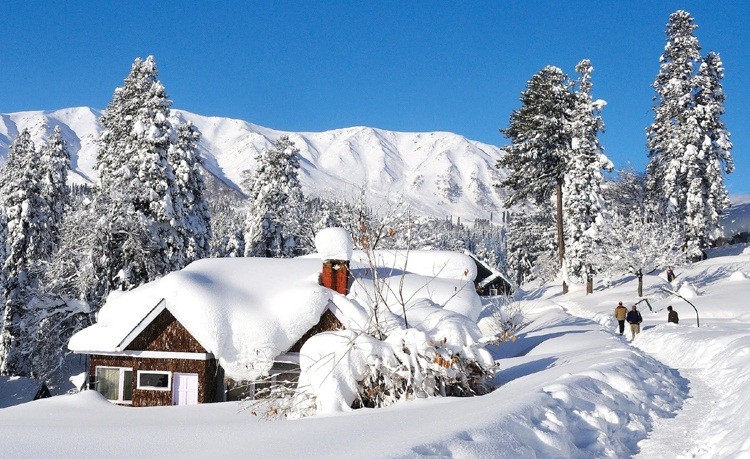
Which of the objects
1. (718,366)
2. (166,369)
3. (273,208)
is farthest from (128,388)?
(273,208)

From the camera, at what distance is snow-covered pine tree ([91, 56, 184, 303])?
28.4 m

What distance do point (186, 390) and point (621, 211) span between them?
180ft

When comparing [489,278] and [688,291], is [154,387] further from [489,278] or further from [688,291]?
[688,291]

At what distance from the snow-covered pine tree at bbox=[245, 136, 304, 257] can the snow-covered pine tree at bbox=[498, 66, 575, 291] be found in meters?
16.4

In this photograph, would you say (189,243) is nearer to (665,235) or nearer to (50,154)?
(50,154)

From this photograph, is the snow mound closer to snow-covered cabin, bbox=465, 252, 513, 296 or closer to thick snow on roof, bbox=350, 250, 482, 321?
snow-covered cabin, bbox=465, 252, 513, 296

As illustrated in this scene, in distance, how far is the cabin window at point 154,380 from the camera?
20538 millimetres

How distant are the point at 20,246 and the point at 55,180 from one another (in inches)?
257

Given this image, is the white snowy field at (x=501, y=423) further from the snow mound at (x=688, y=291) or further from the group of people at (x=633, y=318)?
the snow mound at (x=688, y=291)

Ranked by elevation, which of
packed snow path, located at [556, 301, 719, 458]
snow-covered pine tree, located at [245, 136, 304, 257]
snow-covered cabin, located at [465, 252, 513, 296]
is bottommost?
packed snow path, located at [556, 301, 719, 458]

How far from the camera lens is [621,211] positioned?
6538 cm

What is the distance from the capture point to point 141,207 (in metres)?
29.8

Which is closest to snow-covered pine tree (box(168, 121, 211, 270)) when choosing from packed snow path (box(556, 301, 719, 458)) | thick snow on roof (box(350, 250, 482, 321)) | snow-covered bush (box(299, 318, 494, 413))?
thick snow on roof (box(350, 250, 482, 321))

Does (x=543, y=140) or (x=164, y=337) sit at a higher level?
(x=543, y=140)
